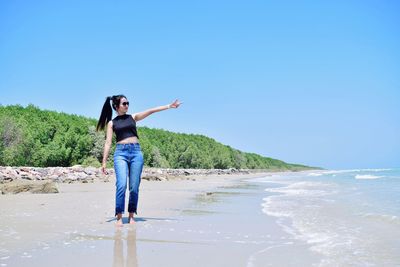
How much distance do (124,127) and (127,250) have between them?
98.9 inches

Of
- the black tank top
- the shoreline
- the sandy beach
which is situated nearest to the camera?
the sandy beach

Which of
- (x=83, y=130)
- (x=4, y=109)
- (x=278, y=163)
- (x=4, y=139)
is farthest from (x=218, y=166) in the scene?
(x=278, y=163)

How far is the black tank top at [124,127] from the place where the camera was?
6.19 metres

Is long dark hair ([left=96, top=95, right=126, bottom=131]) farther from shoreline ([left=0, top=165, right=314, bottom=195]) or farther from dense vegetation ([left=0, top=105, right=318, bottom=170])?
dense vegetation ([left=0, top=105, right=318, bottom=170])

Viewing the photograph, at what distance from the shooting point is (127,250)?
4062 millimetres

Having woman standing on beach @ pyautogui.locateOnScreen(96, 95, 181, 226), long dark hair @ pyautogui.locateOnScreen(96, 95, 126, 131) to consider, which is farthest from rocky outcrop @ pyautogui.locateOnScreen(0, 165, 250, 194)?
woman standing on beach @ pyautogui.locateOnScreen(96, 95, 181, 226)

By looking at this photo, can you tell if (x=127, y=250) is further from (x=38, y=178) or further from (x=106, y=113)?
(x=38, y=178)

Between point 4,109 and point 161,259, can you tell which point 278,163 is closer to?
point 4,109

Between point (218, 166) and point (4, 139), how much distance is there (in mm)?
Result: 60980

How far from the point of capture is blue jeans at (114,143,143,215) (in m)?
6.03

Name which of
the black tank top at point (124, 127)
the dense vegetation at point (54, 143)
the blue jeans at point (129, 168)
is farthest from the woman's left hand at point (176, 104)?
the dense vegetation at point (54, 143)

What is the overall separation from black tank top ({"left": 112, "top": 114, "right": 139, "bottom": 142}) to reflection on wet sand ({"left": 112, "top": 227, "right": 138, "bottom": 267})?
1.55 m

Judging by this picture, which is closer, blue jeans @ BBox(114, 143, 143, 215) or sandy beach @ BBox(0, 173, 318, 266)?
sandy beach @ BBox(0, 173, 318, 266)

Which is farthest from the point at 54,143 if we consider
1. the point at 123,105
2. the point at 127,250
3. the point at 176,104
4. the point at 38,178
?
the point at 127,250
